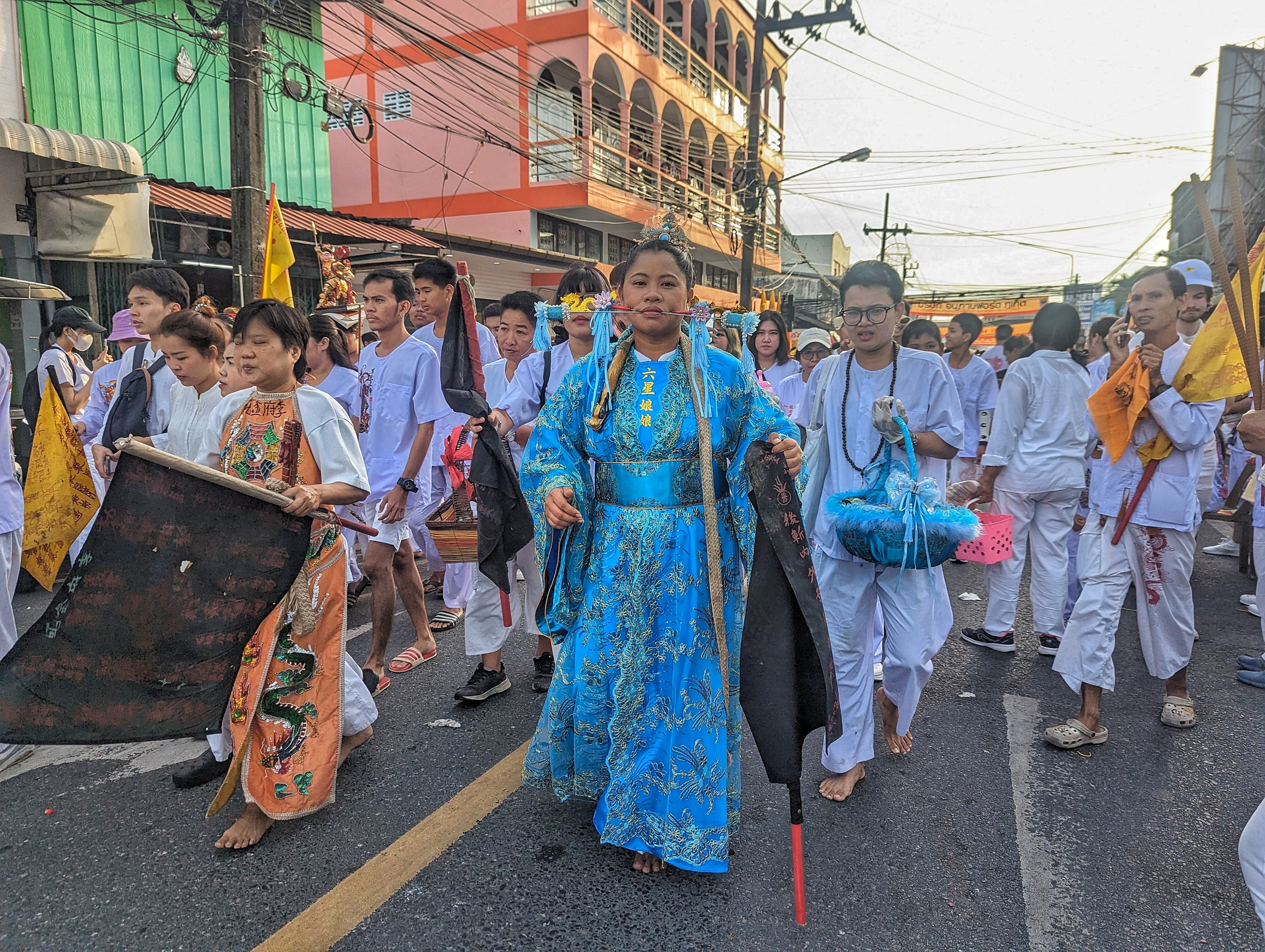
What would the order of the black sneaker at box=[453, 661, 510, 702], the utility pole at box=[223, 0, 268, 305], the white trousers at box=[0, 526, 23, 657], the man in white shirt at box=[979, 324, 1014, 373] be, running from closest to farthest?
Answer: 1. the white trousers at box=[0, 526, 23, 657]
2. the black sneaker at box=[453, 661, 510, 702]
3. the utility pole at box=[223, 0, 268, 305]
4. the man in white shirt at box=[979, 324, 1014, 373]

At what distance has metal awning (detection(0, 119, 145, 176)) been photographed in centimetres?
725

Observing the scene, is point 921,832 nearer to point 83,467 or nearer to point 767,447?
point 767,447

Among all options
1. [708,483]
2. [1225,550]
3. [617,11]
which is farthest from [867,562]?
[617,11]

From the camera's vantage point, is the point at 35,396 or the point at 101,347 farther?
the point at 101,347

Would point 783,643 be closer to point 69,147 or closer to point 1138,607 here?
point 1138,607

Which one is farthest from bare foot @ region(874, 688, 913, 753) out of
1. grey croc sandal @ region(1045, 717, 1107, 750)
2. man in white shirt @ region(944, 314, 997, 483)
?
man in white shirt @ region(944, 314, 997, 483)

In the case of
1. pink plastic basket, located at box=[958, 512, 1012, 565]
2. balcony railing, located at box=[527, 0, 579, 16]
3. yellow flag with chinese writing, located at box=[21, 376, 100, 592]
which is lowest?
pink plastic basket, located at box=[958, 512, 1012, 565]

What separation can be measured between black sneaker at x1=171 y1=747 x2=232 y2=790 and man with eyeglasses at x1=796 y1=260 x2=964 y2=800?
2.38 metres

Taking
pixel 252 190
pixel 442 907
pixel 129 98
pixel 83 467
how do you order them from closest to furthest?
pixel 442 907 < pixel 83 467 < pixel 252 190 < pixel 129 98

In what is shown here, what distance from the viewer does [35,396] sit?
6.06m

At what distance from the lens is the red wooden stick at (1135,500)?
3.54m

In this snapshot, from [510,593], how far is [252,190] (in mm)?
5043

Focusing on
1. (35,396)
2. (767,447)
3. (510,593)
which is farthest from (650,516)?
(35,396)

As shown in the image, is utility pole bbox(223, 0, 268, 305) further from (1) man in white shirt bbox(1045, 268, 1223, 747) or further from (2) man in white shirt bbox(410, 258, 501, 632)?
(1) man in white shirt bbox(1045, 268, 1223, 747)
